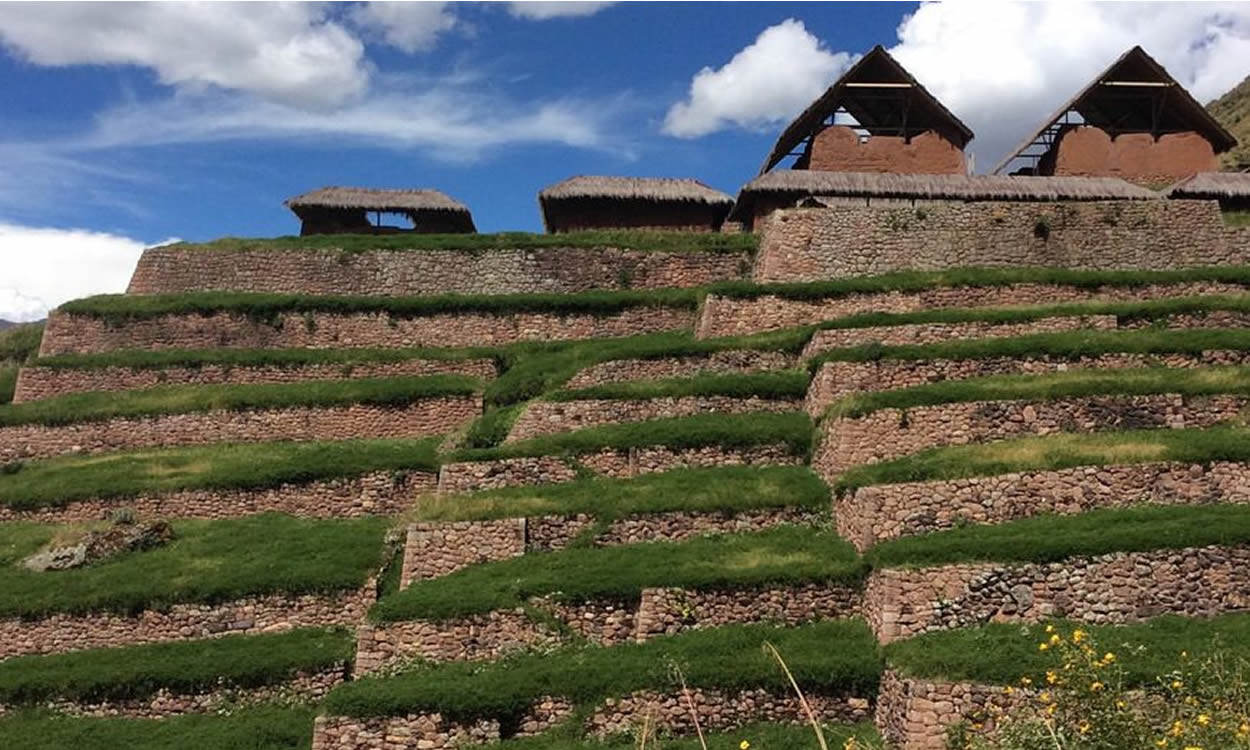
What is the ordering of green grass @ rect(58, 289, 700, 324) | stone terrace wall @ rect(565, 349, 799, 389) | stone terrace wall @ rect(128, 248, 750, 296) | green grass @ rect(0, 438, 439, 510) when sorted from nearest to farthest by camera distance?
1. green grass @ rect(0, 438, 439, 510)
2. stone terrace wall @ rect(565, 349, 799, 389)
3. green grass @ rect(58, 289, 700, 324)
4. stone terrace wall @ rect(128, 248, 750, 296)

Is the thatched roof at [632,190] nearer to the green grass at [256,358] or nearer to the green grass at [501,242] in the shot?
the green grass at [501,242]

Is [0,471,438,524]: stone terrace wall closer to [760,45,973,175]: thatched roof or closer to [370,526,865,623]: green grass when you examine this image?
[370,526,865,623]: green grass

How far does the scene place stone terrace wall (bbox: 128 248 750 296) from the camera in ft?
128

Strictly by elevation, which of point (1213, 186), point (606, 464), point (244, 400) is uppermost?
point (1213, 186)

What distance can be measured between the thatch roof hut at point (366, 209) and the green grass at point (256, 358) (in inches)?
435

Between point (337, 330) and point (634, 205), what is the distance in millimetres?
13642

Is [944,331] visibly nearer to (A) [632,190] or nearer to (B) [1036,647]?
(B) [1036,647]

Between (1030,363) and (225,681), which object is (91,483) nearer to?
(225,681)

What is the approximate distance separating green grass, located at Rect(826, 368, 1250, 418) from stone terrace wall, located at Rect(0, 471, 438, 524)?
11.0m

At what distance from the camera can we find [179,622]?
818 inches

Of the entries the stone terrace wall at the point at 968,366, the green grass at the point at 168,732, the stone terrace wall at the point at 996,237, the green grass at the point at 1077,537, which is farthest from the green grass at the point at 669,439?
the stone terrace wall at the point at 996,237

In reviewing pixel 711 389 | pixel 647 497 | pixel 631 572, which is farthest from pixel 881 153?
pixel 631 572

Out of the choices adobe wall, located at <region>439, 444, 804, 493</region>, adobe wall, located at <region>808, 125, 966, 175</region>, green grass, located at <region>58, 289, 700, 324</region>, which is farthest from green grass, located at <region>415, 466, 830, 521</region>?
adobe wall, located at <region>808, 125, 966, 175</region>

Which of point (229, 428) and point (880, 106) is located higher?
point (880, 106)
